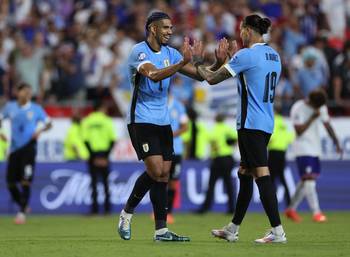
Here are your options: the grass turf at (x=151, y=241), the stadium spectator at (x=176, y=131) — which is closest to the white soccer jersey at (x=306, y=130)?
the grass turf at (x=151, y=241)

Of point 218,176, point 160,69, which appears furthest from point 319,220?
point 160,69

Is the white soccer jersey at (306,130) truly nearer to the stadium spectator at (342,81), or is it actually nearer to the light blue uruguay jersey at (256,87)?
the stadium spectator at (342,81)

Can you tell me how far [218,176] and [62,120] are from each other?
3983 mm

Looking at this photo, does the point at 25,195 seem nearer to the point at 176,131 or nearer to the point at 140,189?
the point at 176,131

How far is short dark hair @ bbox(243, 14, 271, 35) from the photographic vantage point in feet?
39.3

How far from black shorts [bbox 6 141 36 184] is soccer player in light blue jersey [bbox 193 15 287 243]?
314 inches

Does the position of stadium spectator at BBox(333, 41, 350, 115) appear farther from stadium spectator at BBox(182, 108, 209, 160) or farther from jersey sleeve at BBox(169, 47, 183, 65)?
jersey sleeve at BBox(169, 47, 183, 65)

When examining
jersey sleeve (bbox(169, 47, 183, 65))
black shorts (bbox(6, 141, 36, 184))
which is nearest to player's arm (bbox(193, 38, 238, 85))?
jersey sleeve (bbox(169, 47, 183, 65))

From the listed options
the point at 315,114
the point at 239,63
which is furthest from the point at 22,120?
the point at 239,63

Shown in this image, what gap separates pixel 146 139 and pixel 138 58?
3.08ft

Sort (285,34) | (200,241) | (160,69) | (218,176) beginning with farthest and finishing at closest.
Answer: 1. (285,34)
2. (218,176)
3. (200,241)
4. (160,69)

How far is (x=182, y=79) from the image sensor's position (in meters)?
23.8

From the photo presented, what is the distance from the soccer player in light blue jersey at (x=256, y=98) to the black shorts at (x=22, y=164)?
7.98 m

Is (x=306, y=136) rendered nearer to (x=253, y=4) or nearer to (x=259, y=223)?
(x=259, y=223)
